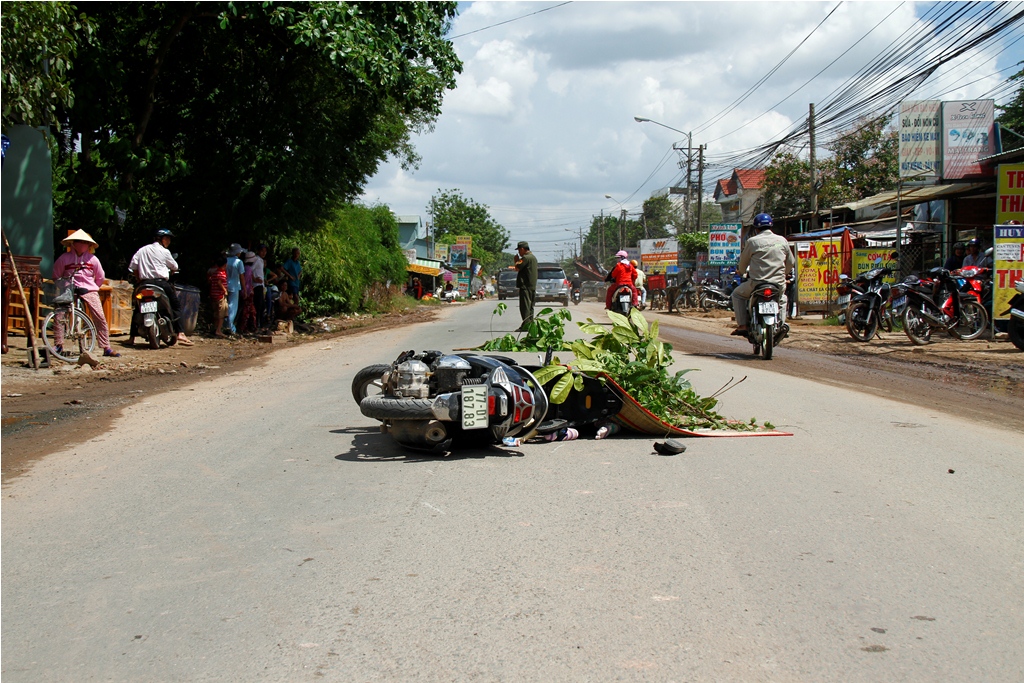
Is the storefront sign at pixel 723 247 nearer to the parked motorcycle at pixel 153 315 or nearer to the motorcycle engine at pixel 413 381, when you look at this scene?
the parked motorcycle at pixel 153 315

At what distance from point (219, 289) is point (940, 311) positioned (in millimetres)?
12624

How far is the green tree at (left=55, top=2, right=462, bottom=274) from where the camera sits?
1516 cm

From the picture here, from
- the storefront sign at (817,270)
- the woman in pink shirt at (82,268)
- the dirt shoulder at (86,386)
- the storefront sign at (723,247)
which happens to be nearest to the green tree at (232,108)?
the dirt shoulder at (86,386)

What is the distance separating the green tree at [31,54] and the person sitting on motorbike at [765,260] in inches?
366

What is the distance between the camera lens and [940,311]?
576 inches

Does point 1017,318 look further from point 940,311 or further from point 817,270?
point 817,270

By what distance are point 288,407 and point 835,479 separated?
5.10m

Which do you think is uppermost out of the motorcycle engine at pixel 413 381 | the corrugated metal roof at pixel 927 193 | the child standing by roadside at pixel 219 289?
the corrugated metal roof at pixel 927 193

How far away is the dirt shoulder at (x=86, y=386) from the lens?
6.83 m

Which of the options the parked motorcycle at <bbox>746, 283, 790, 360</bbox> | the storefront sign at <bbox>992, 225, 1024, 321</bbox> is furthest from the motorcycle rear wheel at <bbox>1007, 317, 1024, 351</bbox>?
the parked motorcycle at <bbox>746, 283, 790, 360</bbox>

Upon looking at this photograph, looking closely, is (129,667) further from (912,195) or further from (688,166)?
(688,166)

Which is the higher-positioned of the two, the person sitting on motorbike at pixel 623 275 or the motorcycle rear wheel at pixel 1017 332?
the person sitting on motorbike at pixel 623 275

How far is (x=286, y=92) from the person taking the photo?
709 inches

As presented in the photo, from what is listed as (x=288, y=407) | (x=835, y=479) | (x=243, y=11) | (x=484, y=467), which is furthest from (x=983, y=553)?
(x=243, y=11)
